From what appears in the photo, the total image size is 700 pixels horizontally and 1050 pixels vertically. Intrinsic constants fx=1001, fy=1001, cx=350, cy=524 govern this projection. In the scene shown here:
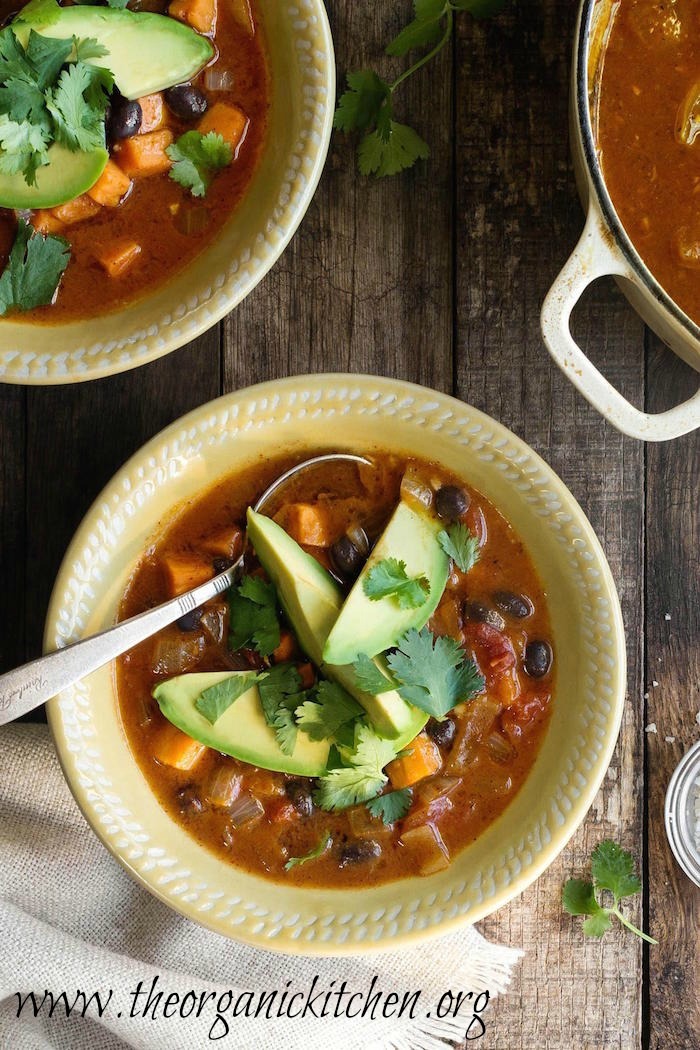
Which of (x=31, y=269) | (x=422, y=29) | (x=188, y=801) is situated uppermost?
(x=422, y=29)

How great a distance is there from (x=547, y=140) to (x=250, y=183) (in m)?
0.82

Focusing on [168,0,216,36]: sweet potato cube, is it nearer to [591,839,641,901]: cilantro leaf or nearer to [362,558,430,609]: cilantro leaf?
[362,558,430,609]: cilantro leaf

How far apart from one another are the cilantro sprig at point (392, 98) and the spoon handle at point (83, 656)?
112cm

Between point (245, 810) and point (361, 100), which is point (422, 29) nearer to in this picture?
point (361, 100)

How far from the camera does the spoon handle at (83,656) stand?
7.38 feet

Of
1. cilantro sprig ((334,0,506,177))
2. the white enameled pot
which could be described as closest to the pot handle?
the white enameled pot

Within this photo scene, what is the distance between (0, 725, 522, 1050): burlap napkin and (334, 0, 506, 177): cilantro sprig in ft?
5.86

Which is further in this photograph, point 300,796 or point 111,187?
point 300,796

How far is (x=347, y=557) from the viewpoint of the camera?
8.08 feet

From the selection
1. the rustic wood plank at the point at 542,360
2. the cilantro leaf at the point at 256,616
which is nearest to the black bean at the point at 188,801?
the cilantro leaf at the point at 256,616

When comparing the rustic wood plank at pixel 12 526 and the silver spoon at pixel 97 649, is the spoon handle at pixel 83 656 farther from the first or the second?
the rustic wood plank at pixel 12 526

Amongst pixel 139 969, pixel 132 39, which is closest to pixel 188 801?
pixel 139 969

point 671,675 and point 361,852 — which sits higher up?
point 671,675

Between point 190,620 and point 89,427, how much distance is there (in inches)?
24.3
